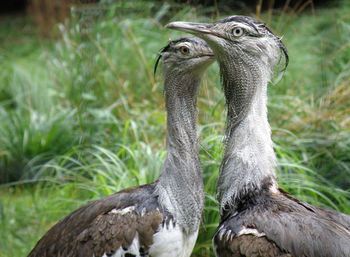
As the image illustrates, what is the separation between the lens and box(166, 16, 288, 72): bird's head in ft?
7.39

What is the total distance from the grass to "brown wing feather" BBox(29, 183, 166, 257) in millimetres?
548

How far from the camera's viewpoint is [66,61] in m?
5.68

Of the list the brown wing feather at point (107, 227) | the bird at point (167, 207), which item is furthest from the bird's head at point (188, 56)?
the brown wing feather at point (107, 227)

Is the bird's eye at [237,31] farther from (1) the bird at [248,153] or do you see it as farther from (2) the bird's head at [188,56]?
(2) the bird's head at [188,56]

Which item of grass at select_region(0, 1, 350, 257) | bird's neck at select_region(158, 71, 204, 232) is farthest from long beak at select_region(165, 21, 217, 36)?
grass at select_region(0, 1, 350, 257)

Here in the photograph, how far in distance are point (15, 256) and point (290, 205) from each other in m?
2.24

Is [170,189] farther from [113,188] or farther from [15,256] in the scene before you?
[15,256]

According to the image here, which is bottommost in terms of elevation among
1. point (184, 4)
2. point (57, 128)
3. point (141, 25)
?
point (57, 128)

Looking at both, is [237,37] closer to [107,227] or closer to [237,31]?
[237,31]

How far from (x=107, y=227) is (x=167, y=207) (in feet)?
1.13

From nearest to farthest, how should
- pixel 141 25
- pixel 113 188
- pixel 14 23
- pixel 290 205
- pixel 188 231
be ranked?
pixel 290 205 → pixel 188 231 → pixel 113 188 → pixel 141 25 → pixel 14 23

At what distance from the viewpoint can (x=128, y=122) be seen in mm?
3756

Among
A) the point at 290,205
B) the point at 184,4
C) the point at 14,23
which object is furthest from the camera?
the point at 14,23

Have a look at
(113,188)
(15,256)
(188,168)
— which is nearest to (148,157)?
(113,188)
